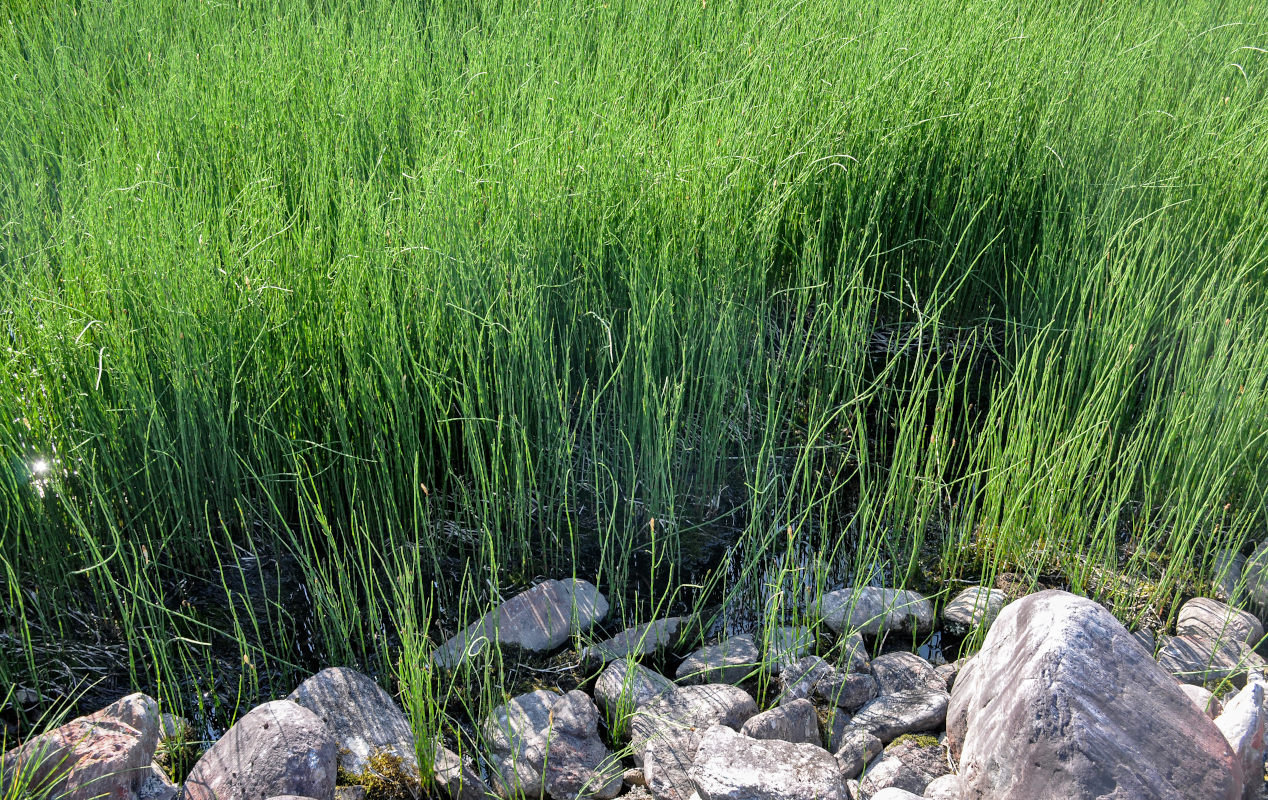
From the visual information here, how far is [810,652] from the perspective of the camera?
1987 mm

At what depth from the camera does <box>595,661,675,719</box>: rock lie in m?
1.75

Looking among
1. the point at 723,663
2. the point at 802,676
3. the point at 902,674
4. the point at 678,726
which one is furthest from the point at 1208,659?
the point at 678,726

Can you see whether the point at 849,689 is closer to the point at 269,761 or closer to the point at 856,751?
the point at 856,751

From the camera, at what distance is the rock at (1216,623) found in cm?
198

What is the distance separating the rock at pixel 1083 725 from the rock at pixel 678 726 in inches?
17.0

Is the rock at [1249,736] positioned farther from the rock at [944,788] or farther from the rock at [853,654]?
the rock at [853,654]

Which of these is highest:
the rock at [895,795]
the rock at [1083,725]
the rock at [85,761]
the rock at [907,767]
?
the rock at [1083,725]

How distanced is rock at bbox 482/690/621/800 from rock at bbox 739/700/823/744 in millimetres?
266

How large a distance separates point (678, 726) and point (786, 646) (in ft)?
1.06

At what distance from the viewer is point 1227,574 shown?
6.99ft

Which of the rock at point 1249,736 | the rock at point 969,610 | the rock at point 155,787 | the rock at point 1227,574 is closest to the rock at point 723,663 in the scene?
the rock at point 969,610

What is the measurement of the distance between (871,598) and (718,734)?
619 millimetres

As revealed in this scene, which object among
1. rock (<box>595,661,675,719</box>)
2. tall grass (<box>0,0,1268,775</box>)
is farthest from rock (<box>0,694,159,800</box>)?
rock (<box>595,661,675,719</box>)

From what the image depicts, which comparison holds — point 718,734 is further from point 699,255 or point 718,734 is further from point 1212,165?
point 1212,165
